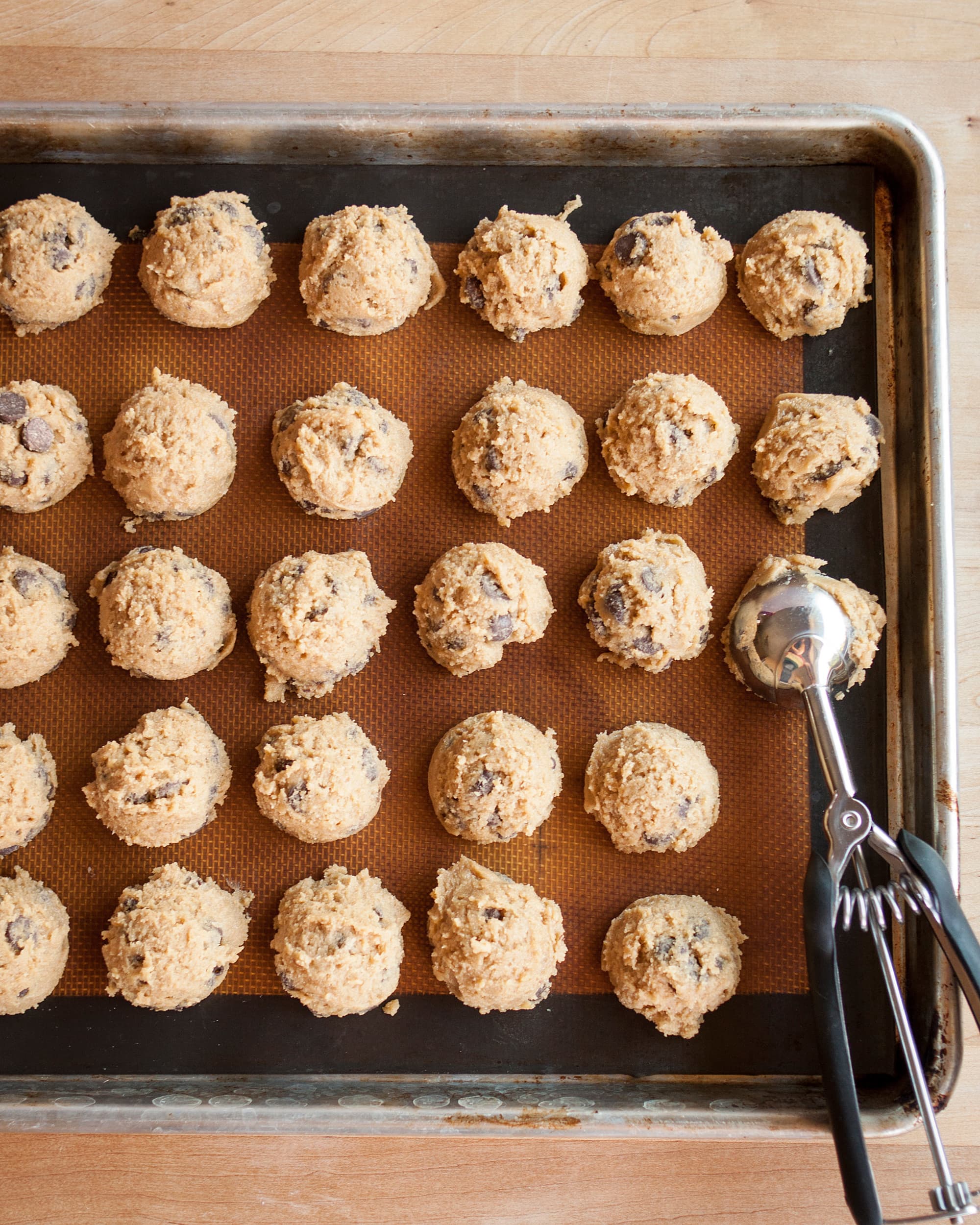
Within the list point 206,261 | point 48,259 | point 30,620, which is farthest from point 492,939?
point 48,259

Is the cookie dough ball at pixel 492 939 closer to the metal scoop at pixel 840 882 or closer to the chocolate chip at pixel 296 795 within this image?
the chocolate chip at pixel 296 795

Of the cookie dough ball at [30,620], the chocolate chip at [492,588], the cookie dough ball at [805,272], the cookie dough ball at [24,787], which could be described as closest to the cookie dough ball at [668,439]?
the cookie dough ball at [805,272]

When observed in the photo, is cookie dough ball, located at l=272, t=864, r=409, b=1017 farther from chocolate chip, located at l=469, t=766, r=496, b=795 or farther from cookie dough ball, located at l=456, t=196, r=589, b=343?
cookie dough ball, located at l=456, t=196, r=589, b=343

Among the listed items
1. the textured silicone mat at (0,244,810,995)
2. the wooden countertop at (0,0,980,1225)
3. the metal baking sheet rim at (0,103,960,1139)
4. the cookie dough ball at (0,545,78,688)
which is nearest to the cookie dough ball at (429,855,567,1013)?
the textured silicone mat at (0,244,810,995)

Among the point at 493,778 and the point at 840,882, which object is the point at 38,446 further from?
the point at 840,882

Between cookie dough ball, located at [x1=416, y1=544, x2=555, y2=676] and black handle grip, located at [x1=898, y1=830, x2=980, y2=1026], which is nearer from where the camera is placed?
black handle grip, located at [x1=898, y1=830, x2=980, y2=1026]

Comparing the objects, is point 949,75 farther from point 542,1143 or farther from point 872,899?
point 542,1143
